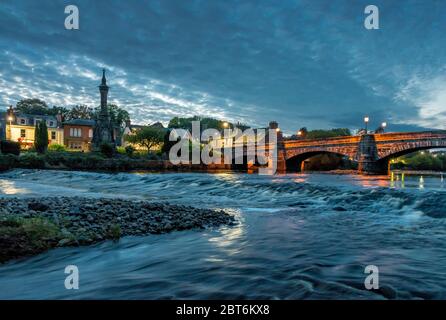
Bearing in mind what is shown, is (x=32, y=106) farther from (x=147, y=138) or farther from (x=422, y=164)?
(x=422, y=164)

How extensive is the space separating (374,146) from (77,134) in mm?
77915

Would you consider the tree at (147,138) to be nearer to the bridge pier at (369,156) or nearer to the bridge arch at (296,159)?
the bridge arch at (296,159)

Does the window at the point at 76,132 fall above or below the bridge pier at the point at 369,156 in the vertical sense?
above

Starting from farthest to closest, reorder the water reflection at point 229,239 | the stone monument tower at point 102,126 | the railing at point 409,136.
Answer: the stone monument tower at point 102,126 < the railing at point 409,136 < the water reflection at point 229,239

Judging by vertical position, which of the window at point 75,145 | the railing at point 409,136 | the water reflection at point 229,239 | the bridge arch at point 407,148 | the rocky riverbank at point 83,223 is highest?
the window at point 75,145

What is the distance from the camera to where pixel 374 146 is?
2160 inches

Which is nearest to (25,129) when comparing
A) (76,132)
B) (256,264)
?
(76,132)

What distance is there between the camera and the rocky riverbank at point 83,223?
8209 millimetres

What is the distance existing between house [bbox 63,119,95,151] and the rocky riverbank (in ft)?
286

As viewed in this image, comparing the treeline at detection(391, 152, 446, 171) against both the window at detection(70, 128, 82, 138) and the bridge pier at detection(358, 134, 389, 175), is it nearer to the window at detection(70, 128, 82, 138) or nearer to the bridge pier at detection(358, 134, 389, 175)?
the bridge pier at detection(358, 134, 389, 175)

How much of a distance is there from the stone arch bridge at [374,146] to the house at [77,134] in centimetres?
6017

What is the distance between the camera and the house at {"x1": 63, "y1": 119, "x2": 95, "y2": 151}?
94.0 meters

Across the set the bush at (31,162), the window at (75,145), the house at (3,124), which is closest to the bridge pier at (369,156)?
the bush at (31,162)
